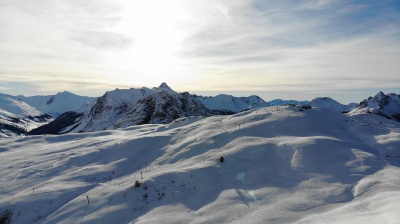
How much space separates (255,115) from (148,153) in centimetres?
1052

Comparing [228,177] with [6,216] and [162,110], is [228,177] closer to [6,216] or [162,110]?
[6,216]

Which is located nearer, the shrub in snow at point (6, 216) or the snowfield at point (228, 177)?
the snowfield at point (228, 177)

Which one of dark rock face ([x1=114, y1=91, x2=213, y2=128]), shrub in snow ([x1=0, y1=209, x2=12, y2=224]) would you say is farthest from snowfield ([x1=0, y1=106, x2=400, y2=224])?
dark rock face ([x1=114, y1=91, x2=213, y2=128])

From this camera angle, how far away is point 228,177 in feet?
53.3

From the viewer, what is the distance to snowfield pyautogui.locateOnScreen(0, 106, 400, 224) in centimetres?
1243

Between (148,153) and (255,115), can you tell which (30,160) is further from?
(255,115)

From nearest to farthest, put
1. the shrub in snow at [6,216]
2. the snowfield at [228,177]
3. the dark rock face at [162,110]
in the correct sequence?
the snowfield at [228,177]
the shrub in snow at [6,216]
the dark rock face at [162,110]

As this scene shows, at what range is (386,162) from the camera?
53.0ft

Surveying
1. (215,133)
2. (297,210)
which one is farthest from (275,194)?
(215,133)

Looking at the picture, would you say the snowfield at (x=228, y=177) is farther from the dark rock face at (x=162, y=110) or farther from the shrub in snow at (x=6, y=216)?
the dark rock face at (x=162, y=110)

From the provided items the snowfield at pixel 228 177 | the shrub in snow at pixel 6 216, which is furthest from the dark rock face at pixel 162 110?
the shrub in snow at pixel 6 216

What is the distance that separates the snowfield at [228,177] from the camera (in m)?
12.4

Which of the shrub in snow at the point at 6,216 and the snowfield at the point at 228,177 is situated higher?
the snowfield at the point at 228,177

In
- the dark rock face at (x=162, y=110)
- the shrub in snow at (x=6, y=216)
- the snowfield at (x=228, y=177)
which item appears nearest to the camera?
the snowfield at (x=228, y=177)
